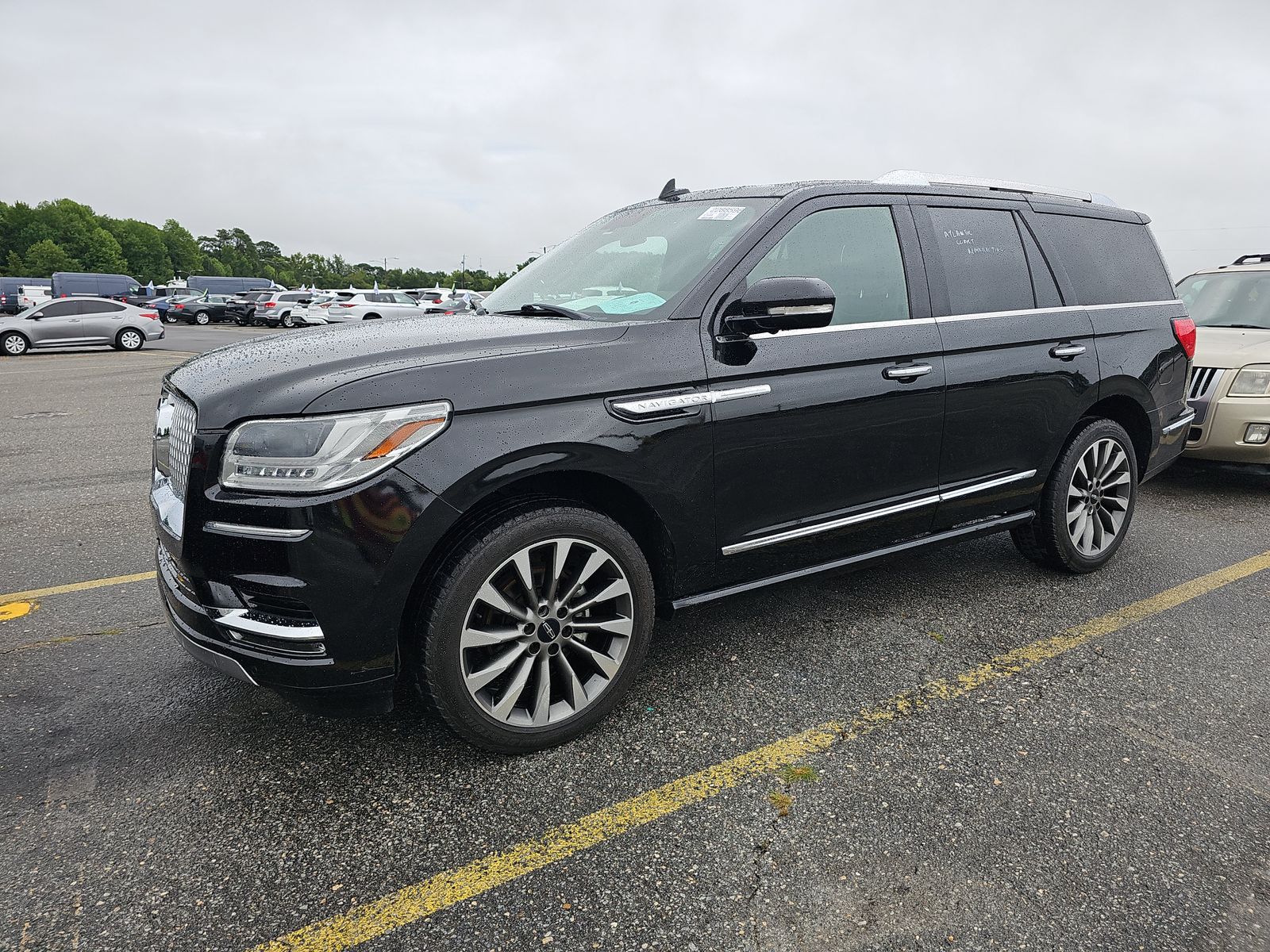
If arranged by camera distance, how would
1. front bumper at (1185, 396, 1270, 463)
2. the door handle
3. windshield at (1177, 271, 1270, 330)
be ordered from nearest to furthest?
1. the door handle
2. front bumper at (1185, 396, 1270, 463)
3. windshield at (1177, 271, 1270, 330)

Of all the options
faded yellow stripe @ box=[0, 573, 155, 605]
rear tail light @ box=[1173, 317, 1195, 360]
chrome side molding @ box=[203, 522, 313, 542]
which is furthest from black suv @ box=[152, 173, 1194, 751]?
faded yellow stripe @ box=[0, 573, 155, 605]

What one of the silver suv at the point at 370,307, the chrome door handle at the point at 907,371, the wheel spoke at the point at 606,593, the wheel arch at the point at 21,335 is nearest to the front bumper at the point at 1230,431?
the chrome door handle at the point at 907,371

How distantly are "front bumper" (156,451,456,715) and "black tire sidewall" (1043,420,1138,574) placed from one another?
3.11 m

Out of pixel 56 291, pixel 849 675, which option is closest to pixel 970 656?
pixel 849 675

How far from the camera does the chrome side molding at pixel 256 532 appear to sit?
2324 millimetres

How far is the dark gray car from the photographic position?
21297 mm

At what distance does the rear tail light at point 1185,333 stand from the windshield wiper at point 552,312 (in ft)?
11.2

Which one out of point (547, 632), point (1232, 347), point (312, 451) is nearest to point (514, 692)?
point (547, 632)

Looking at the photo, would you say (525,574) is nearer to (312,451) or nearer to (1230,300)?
(312,451)

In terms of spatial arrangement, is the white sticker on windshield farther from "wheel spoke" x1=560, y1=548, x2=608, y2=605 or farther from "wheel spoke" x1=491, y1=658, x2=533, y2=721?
"wheel spoke" x1=491, y1=658, x2=533, y2=721

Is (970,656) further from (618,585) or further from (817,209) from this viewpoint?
(817,209)

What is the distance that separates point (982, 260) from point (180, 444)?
10.9 ft

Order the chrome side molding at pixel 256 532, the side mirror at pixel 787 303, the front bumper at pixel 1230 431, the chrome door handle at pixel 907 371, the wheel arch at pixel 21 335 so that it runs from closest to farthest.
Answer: the chrome side molding at pixel 256 532 < the side mirror at pixel 787 303 < the chrome door handle at pixel 907 371 < the front bumper at pixel 1230 431 < the wheel arch at pixel 21 335

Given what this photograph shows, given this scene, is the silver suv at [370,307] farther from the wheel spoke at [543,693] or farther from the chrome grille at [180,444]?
the wheel spoke at [543,693]
